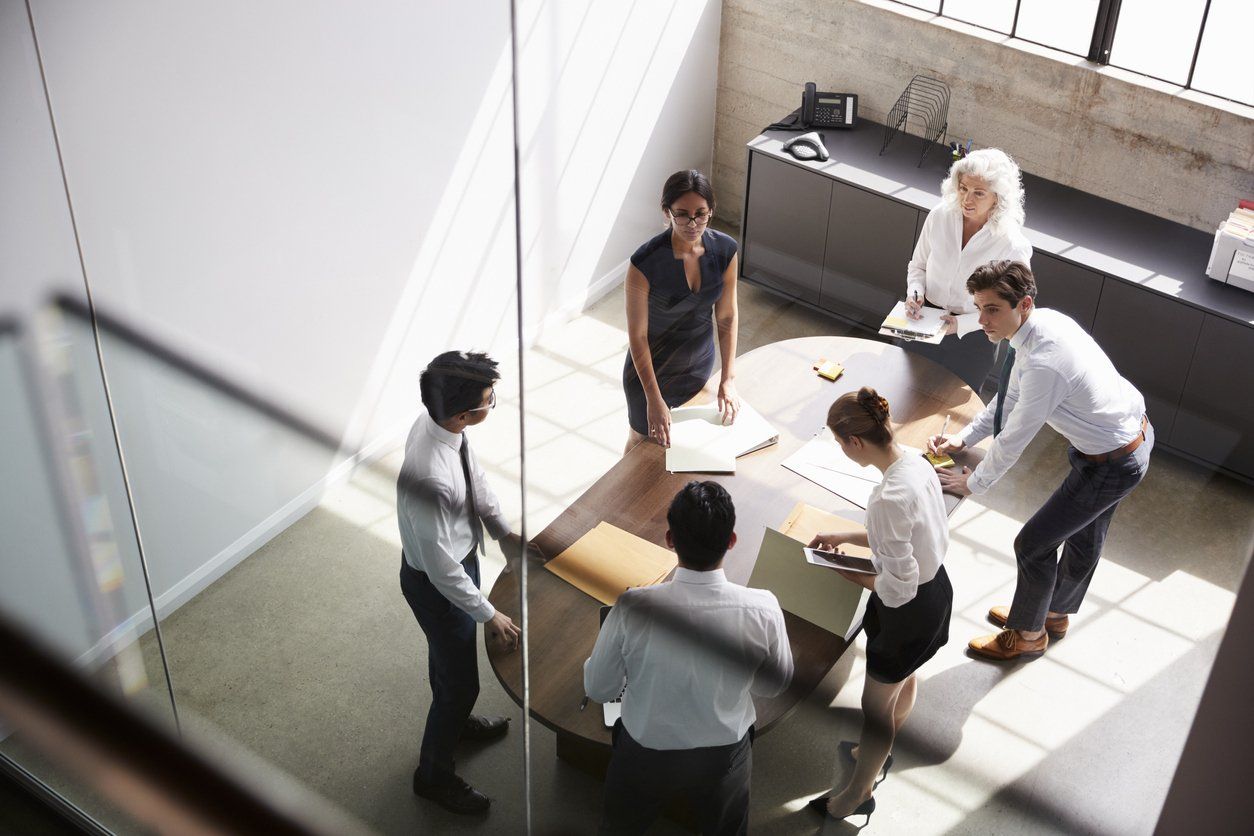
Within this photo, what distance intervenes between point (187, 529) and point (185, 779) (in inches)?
15.8

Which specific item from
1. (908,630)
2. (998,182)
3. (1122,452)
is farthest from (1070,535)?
(998,182)

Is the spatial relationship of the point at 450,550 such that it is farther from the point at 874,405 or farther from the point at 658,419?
the point at 874,405

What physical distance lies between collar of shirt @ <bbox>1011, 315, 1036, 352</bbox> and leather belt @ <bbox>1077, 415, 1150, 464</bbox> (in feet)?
2.52

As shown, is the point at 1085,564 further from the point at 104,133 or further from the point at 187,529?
the point at 104,133

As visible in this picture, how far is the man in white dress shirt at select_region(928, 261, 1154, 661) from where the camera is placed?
4.15 feet

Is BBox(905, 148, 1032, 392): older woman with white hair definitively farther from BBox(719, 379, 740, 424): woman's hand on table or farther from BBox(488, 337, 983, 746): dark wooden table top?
BBox(719, 379, 740, 424): woman's hand on table

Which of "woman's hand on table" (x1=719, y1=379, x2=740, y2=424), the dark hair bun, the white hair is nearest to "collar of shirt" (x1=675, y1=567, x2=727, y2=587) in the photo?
the dark hair bun

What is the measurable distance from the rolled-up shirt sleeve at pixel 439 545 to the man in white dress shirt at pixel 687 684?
6.2 inches

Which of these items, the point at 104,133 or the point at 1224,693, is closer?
the point at 1224,693

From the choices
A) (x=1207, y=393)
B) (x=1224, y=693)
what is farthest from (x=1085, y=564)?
(x=1224, y=693)

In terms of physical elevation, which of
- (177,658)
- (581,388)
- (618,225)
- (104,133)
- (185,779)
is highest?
(104,133)

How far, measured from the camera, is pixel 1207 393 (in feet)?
4.24

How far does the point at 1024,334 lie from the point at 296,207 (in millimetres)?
1395

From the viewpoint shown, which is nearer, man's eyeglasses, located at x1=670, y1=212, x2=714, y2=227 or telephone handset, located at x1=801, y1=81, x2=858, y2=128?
man's eyeglasses, located at x1=670, y1=212, x2=714, y2=227
